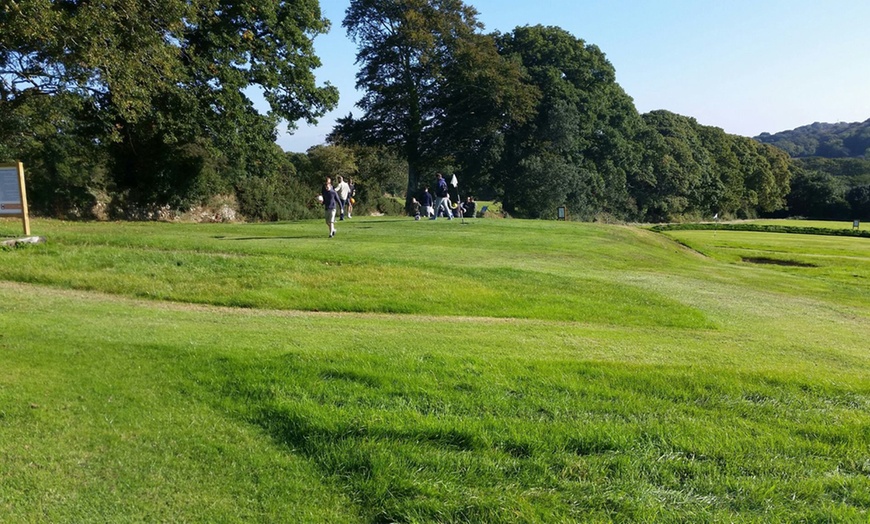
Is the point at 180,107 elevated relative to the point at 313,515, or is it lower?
elevated

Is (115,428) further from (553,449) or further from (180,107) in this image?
(180,107)

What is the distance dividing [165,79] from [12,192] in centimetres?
1103

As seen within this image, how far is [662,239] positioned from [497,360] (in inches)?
1215

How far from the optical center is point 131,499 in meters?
3.98

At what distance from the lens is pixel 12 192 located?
14867 mm

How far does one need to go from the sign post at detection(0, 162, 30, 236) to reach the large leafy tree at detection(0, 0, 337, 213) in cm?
355

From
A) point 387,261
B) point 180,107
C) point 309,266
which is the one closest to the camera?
point 309,266

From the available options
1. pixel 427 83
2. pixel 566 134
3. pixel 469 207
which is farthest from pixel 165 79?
pixel 566 134

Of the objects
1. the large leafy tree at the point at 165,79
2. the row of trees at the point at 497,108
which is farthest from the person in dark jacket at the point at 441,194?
the row of trees at the point at 497,108

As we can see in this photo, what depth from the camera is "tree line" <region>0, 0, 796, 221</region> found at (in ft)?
70.3

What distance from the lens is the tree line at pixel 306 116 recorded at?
2144cm

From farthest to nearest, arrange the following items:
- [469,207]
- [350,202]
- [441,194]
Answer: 1. [469,207]
2. [350,202]
3. [441,194]

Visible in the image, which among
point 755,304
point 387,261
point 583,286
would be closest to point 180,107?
point 387,261

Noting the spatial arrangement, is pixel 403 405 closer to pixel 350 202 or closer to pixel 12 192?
pixel 12 192
